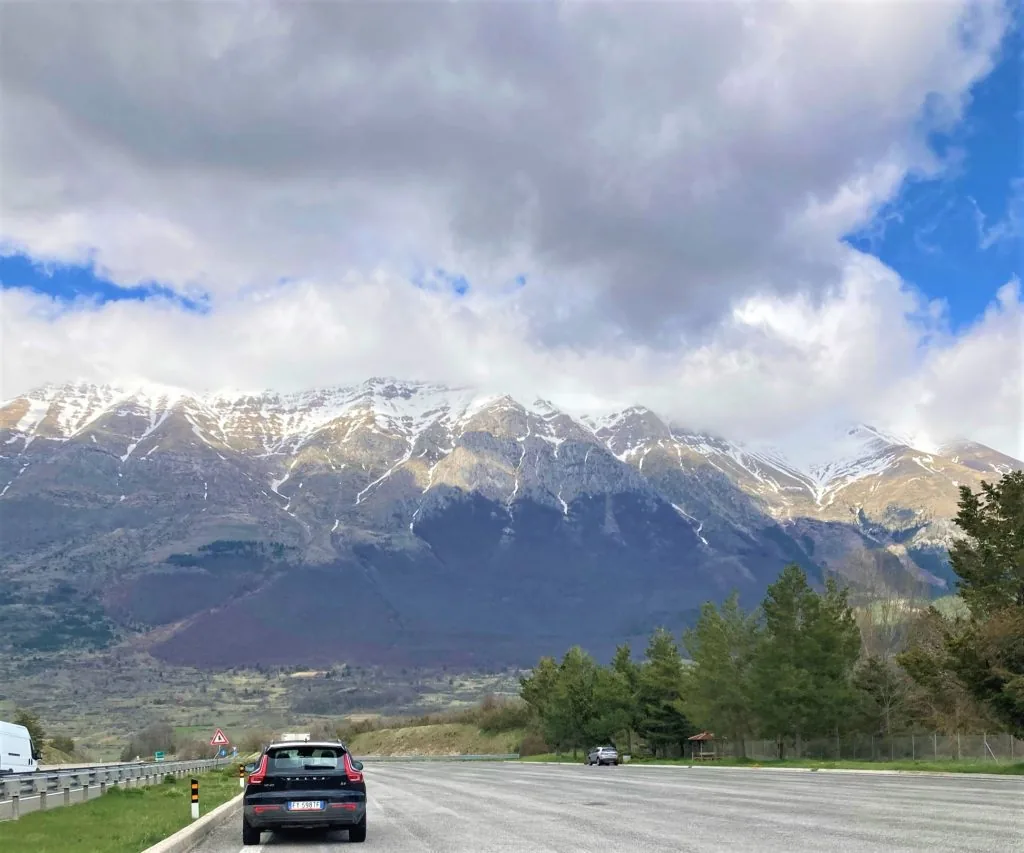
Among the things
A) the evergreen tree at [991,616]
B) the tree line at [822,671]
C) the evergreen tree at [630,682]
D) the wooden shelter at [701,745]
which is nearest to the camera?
the evergreen tree at [991,616]

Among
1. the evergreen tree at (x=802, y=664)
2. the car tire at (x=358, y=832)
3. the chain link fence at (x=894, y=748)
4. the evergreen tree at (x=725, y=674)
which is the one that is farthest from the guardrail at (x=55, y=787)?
the evergreen tree at (x=725, y=674)

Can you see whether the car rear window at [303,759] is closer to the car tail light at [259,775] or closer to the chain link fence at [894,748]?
the car tail light at [259,775]

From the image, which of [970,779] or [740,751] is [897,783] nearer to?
[970,779]

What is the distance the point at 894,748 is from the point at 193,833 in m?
63.7

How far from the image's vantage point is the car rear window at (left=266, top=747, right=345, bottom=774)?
2369 centimetres

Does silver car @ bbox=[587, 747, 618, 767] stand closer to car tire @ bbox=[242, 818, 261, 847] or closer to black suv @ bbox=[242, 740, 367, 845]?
black suv @ bbox=[242, 740, 367, 845]

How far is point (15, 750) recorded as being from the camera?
50.8 metres

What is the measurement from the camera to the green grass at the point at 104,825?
73.8 feet

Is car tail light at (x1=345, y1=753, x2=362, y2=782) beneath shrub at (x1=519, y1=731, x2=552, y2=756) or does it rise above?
above

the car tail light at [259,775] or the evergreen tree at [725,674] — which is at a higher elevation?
the evergreen tree at [725,674]

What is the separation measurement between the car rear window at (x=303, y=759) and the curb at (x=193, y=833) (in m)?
2.27

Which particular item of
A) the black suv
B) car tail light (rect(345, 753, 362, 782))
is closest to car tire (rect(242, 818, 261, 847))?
the black suv

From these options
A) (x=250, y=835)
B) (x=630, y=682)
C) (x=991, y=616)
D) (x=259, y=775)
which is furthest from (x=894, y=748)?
(x=259, y=775)

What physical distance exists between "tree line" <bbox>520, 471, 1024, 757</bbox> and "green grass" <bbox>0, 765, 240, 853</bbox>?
34427 millimetres
